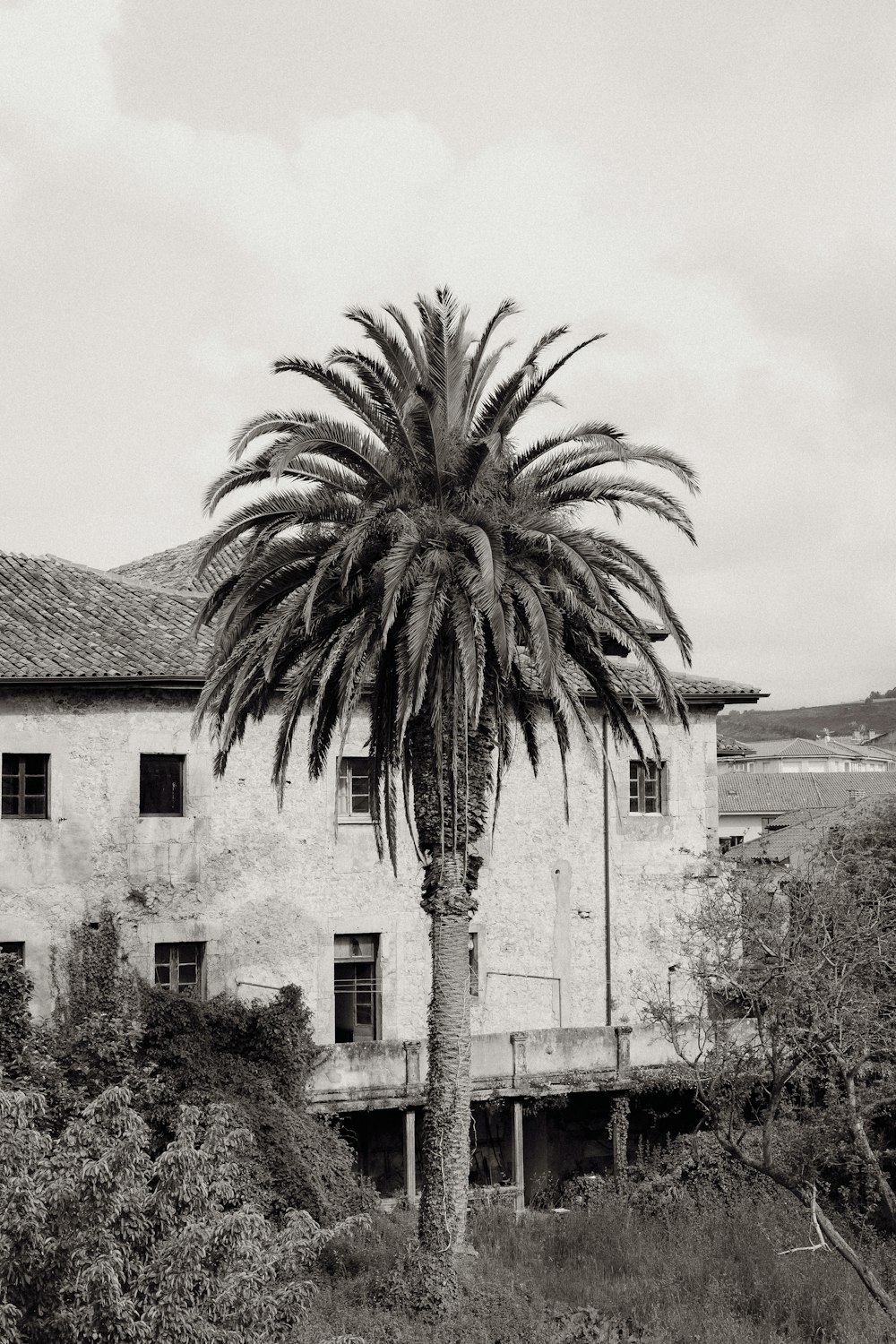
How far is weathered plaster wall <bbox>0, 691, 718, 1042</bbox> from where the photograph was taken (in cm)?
2755

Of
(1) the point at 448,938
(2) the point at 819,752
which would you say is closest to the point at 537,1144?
(1) the point at 448,938

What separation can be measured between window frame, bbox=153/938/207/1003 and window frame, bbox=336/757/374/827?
3.82 meters

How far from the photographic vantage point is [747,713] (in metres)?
173

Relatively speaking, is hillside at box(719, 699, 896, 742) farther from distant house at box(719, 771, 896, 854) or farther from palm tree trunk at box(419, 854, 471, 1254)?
palm tree trunk at box(419, 854, 471, 1254)

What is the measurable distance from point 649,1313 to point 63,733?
48.0ft

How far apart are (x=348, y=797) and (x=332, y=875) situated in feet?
5.49

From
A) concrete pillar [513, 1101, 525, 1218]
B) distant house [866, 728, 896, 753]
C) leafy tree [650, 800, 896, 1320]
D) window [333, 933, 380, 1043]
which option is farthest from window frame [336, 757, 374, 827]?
distant house [866, 728, 896, 753]

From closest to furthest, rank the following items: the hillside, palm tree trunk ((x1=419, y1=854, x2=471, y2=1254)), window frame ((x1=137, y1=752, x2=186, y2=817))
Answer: palm tree trunk ((x1=419, y1=854, x2=471, y2=1254))
window frame ((x1=137, y1=752, x2=186, y2=817))
the hillside

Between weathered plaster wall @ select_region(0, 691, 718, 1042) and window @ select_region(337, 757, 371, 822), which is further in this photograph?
window @ select_region(337, 757, 371, 822)

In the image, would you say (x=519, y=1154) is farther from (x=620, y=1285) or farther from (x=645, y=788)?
(x=645, y=788)

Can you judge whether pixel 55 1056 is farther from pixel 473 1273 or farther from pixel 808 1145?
pixel 808 1145

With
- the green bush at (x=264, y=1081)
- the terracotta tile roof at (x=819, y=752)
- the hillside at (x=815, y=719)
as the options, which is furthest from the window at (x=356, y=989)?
the hillside at (x=815, y=719)

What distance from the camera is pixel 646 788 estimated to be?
32812 millimetres

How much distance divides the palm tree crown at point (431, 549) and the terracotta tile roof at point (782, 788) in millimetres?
53932
